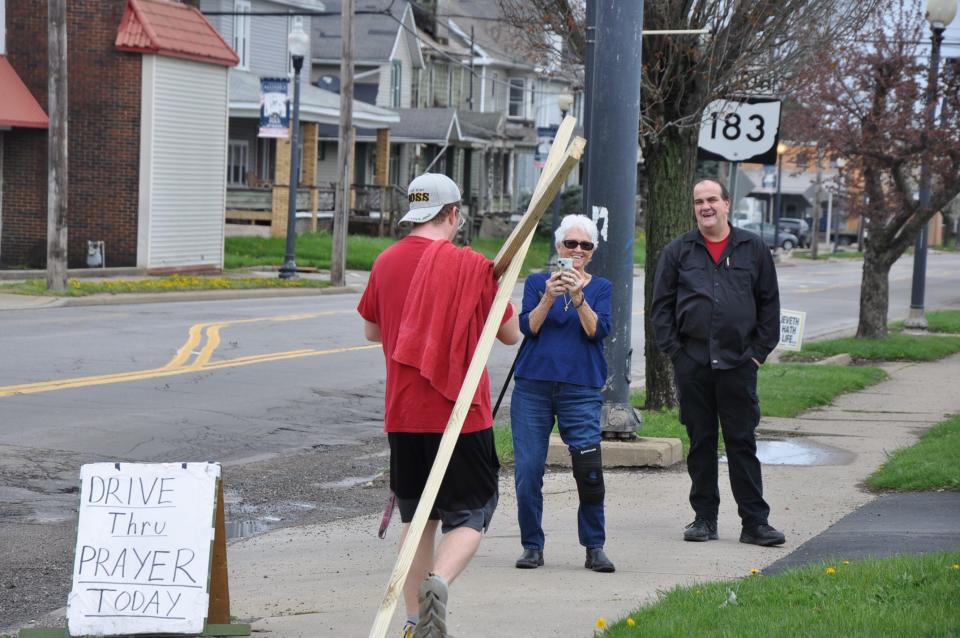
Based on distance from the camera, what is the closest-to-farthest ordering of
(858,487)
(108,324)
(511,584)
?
(511,584)
(858,487)
(108,324)

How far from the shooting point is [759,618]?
5.49 meters

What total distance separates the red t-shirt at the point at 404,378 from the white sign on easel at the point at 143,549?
908 mm

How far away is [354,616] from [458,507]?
873 millimetres

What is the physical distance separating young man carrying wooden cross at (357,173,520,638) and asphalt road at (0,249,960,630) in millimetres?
2132

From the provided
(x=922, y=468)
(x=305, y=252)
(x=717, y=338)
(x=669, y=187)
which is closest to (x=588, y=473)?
(x=717, y=338)

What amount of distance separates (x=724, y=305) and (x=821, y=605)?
2.16m

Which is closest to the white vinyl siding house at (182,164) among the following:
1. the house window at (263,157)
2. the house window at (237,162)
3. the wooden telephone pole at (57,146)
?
the wooden telephone pole at (57,146)

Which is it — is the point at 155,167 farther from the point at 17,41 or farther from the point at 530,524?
the point at 530,524

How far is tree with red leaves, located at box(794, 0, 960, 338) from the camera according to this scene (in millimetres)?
19812

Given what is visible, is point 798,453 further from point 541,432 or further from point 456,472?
point 456,472

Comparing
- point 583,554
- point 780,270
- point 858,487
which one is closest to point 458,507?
point 583,554

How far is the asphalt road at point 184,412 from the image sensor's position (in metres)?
8.76

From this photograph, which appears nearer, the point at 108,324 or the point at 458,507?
the point at 458,507

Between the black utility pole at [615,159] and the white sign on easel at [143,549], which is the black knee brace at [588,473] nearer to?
the white sign on easel at [143,549]
